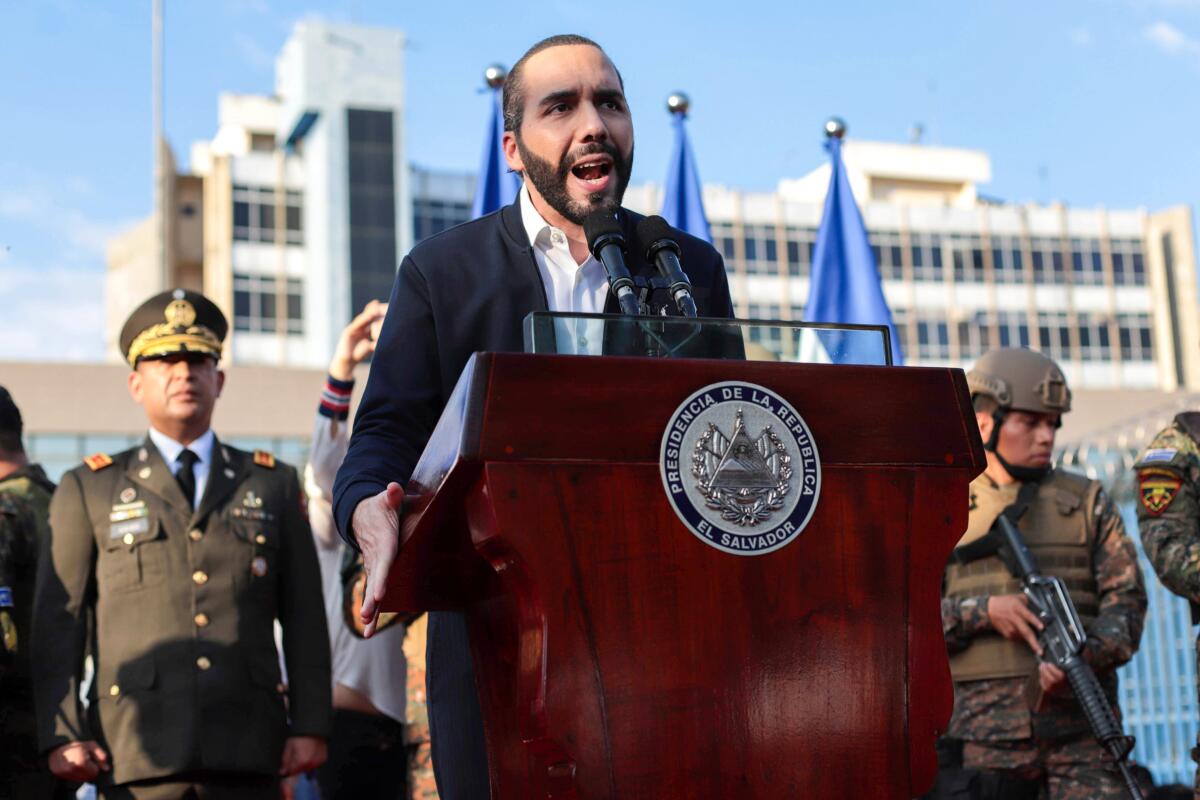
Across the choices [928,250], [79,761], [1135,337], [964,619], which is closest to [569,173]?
[79,761]

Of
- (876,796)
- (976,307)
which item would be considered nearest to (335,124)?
(976,307)

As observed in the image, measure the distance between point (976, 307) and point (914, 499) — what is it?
6274 cm

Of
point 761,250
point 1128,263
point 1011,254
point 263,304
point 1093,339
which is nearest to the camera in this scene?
point 263,304

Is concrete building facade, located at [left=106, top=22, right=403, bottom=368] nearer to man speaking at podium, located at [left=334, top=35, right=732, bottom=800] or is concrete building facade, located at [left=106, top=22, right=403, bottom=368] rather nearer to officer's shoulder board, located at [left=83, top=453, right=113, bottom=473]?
officer's shoulder board, located at [left=83, top=453, right=113, bottom=473]

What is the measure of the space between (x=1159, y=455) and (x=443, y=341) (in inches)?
131

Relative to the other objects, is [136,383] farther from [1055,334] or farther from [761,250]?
[1055,334]

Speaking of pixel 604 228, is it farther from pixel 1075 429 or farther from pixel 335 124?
pixel 335 124

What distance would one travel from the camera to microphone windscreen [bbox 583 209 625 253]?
2.38 m

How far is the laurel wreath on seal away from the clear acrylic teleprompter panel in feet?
0.41

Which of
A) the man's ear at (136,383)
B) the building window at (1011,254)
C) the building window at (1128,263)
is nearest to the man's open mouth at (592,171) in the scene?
the man's ear at (136,383)

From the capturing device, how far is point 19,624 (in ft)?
17.6

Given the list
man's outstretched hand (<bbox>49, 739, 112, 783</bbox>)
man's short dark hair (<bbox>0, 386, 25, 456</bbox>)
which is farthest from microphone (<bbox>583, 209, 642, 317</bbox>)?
man's short dark hair (<bbox>0, 386, 25, 456</bbox>)

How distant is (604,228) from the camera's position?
7.82ft

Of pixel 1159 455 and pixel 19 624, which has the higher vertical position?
pixel 1159 455
